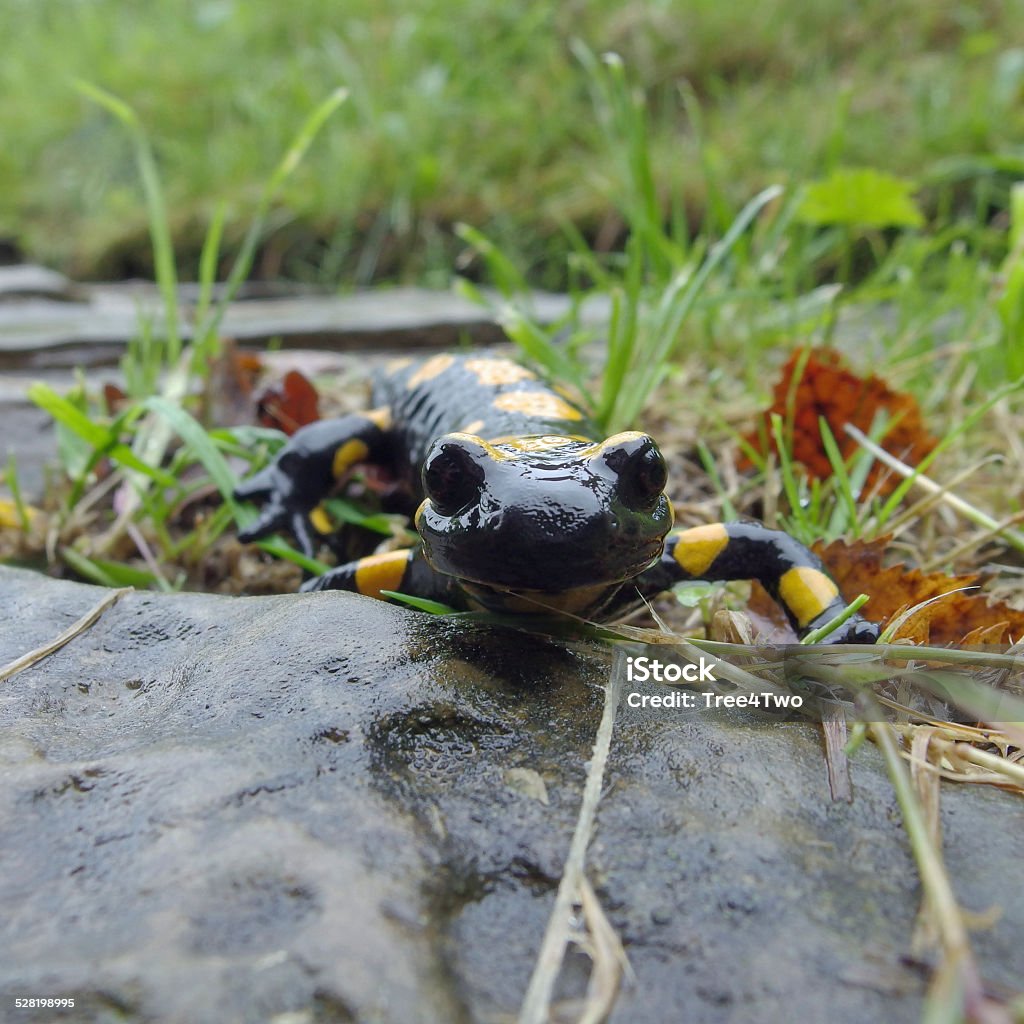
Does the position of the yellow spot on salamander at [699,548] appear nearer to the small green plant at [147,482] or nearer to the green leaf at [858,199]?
the small green plant at [147,482]

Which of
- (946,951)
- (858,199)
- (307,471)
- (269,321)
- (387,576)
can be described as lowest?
(269,321)

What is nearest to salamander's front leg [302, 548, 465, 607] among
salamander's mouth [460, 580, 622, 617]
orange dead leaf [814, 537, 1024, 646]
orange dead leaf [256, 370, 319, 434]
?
salamander's mouth [460, 580, 622, 617]

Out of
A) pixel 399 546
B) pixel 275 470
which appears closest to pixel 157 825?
pixel 399 546

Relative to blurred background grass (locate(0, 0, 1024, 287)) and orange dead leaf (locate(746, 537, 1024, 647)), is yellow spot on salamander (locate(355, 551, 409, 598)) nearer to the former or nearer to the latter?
orange dead leaf (locate(746, 537, 1024, 647))

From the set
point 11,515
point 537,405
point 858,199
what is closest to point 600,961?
point 537,405

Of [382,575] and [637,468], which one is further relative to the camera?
[382,575]

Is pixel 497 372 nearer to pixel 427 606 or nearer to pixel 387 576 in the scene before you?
pixel 387 576
